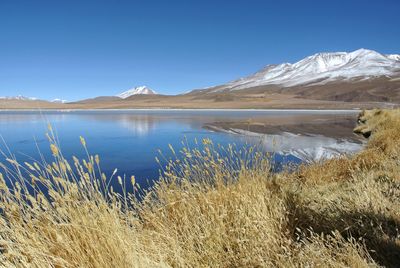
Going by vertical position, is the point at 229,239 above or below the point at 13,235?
below

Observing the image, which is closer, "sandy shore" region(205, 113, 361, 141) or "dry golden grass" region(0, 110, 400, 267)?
"dry golden grass" region(0, 110, 400, 267)

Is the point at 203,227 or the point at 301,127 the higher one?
the point at 203,227

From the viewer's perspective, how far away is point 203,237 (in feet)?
9.94

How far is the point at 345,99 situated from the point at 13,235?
440 ft

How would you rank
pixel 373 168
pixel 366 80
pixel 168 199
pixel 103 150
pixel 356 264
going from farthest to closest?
pixel 366 80 < pixel 103 150 < pixel 373 168 < pixel 168 199 < pixel 356 264

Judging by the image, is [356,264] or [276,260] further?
[276,260]

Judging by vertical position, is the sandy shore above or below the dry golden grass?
below

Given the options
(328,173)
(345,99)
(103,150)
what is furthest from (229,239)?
(345,99)

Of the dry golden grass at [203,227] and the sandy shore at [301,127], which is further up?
the dry golden grass at [203,227]

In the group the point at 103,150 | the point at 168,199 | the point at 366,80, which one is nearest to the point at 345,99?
the point at 366,80

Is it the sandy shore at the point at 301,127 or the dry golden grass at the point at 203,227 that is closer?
the dry golden grass at the point at 203,227

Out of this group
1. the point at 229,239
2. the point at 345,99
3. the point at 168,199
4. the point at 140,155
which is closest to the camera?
the point at 229,239

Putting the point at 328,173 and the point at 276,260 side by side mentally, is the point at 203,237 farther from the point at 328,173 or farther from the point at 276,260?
the point at 328,173

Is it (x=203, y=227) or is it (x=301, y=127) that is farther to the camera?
(x=301, y=127)
